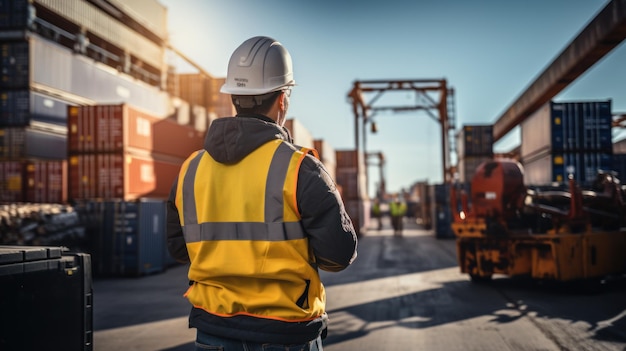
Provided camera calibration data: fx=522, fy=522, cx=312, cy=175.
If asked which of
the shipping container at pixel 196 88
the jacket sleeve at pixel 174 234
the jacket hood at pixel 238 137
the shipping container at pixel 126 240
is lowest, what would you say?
the shipping container at pixel 126 240

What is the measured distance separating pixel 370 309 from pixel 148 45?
26829 millimetres

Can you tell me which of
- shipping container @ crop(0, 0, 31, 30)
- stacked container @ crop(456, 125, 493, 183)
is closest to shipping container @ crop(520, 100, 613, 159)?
stacked container @ crop(456, 125, 493, 183)

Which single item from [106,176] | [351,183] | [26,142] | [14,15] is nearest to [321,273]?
[106,176]

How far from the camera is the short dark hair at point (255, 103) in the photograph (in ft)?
6.38

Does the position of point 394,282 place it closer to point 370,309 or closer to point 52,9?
point 370,309

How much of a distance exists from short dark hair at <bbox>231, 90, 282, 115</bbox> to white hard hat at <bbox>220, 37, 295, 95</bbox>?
27mm

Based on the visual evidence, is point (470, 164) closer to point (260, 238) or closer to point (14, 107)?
point (14, 107)

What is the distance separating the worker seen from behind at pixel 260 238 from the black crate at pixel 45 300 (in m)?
1.00

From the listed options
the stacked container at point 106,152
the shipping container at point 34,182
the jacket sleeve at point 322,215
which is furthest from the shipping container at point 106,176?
the jacket sleeve at point 322,215

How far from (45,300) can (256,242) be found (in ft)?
4.63

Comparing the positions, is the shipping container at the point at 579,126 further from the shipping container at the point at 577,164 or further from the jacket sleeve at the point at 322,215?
the jacket sleeve at the point at 322,215

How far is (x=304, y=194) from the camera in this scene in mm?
1695

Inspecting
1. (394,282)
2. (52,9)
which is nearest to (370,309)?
(394,282)

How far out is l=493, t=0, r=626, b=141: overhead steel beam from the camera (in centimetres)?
1104
